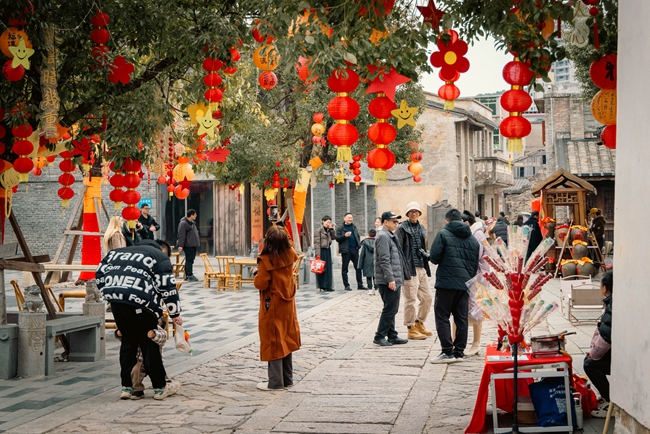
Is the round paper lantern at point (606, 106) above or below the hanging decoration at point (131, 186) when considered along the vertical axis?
above

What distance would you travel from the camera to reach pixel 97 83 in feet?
30.3

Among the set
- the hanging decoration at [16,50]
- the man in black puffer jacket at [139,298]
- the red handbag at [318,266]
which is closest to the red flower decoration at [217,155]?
the red handbag at [318,266]

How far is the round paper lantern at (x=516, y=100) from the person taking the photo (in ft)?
21.8

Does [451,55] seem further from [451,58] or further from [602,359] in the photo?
[602,359]

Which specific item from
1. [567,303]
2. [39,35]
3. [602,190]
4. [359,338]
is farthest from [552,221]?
[39,35]

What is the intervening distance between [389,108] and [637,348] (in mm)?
3150

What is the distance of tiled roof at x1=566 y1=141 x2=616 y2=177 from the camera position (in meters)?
23.1

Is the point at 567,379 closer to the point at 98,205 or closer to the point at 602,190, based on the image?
the point at 98,205

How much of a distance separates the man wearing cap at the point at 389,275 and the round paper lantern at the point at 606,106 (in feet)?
14.5

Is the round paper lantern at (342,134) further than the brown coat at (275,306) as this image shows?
No

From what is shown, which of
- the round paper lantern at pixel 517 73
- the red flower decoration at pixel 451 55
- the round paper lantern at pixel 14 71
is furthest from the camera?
the round paper lantern at pixel 14 71

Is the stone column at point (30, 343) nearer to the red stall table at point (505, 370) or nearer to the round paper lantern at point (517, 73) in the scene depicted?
the red stall table at point (505, 370)

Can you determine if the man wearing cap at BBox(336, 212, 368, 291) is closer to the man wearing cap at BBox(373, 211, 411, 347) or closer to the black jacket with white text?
the man wearing cap at BBox(373, 211, 411, 347)

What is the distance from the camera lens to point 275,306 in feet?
27.0
